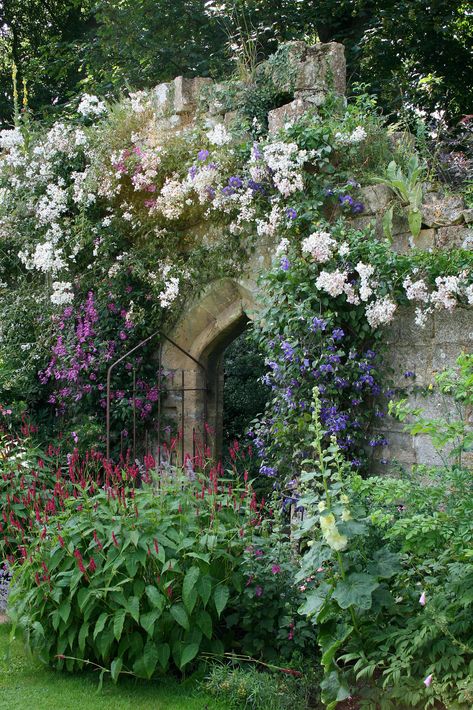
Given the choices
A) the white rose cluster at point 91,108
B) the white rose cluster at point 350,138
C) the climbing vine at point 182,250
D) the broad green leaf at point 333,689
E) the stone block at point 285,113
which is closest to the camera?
the broad green leaf at point 333,689

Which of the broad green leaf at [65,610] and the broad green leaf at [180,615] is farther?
the broad green leaf at [65,610]

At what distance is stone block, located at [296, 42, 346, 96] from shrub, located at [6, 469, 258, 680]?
281cm

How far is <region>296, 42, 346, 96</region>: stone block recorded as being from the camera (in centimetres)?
553

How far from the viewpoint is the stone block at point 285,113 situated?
214 inches

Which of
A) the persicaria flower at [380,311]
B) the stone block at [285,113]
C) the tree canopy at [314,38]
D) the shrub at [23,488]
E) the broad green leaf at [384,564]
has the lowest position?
the broad green leaf at [384,564]

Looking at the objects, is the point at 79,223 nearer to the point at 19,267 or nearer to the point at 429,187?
the point at 19,267

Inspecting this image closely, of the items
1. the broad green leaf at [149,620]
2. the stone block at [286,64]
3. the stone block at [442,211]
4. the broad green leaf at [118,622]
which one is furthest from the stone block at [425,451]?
the stone block at [286,64]

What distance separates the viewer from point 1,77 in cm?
1370

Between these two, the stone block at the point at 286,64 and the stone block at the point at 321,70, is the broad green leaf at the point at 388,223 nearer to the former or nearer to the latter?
the stone block at the point at 321,70

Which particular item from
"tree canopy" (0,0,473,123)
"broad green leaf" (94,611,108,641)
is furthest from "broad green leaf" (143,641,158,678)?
"tree canopy" (0,0,473,123)

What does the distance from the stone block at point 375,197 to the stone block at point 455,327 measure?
2.56 feet

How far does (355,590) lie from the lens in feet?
10.3

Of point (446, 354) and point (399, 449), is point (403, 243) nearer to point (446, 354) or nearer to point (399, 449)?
point (446, 354)

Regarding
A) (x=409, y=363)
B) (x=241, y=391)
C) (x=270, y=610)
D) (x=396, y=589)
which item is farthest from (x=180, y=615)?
(x=241, y=391)
